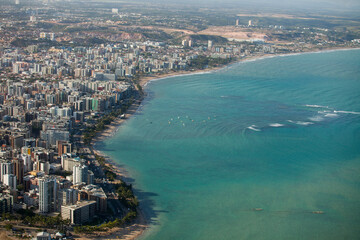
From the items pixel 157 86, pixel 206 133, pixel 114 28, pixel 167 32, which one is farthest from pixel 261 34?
pixel 206 133

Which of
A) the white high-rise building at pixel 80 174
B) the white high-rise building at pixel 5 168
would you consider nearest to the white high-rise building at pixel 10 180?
the white high-rise building at pixel 5 168

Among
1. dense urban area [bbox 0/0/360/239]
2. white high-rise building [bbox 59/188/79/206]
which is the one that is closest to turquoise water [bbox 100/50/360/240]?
dense urban area [bbox 0/0/360/239]

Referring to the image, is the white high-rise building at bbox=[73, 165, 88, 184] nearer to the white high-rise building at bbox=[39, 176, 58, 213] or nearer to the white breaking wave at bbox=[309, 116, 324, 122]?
the white high-rise building at bbox=[39, 176, 58, 213]

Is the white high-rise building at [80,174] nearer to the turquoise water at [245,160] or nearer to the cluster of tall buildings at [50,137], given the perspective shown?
the cluster of tall buildings at [50,137]

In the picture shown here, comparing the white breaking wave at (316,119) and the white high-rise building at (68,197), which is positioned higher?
the white breaking wave at (316,119)

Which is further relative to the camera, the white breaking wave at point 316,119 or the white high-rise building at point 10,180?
the white breaking wave at point 316,119

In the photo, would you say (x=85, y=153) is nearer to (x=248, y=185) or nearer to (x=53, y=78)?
(x=248, y=185)
